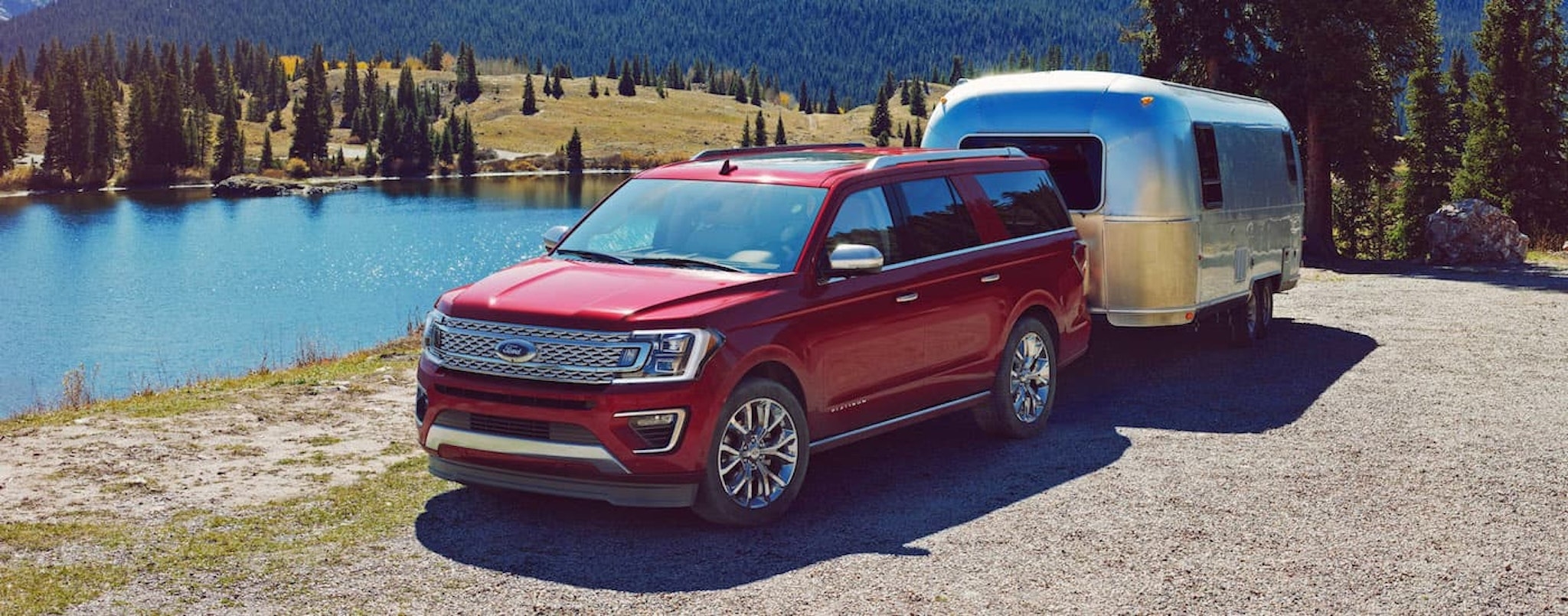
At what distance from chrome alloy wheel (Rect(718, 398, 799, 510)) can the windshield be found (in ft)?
2.82

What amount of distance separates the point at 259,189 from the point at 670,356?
124794 millimetres

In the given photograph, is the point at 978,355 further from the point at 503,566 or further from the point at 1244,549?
the point at 503,566

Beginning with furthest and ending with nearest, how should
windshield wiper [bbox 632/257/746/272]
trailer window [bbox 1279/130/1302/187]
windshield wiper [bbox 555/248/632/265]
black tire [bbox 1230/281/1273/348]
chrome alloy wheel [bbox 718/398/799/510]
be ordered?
trailer window [bbox 1279/130/1302/187] → black tire [bbox 1230/281/1273/348] → windshield wiper [bbox 555/248/632/265] → windshield wiper [bbox 632/257/746/272] → chrome alloy wheel [bbox 718/398/799/510]

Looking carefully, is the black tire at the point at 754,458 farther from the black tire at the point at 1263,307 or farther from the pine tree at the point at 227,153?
the pine tree at the point at 227,153

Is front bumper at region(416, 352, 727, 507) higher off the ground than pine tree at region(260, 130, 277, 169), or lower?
lower

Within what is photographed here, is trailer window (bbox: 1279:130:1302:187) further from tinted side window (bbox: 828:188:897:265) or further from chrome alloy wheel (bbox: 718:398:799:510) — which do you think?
chrome alloy wheel (bbox: 718:398:799:510)

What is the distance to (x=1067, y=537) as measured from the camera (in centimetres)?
798

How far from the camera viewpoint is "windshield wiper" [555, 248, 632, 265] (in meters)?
8.87

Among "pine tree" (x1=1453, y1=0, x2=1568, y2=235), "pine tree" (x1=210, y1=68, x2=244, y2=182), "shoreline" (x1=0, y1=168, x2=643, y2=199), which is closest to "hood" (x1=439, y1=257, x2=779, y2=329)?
"pine tree" (x1=1453, y1=0, x2=1568, y2=235)

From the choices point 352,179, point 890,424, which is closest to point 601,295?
point 890,424

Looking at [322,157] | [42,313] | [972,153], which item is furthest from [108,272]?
[322,157]

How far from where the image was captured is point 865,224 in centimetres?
918

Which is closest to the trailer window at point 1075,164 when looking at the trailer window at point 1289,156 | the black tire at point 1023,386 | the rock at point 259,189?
the black tire at point 1023,386

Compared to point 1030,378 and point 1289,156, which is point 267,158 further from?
point 1030,378
